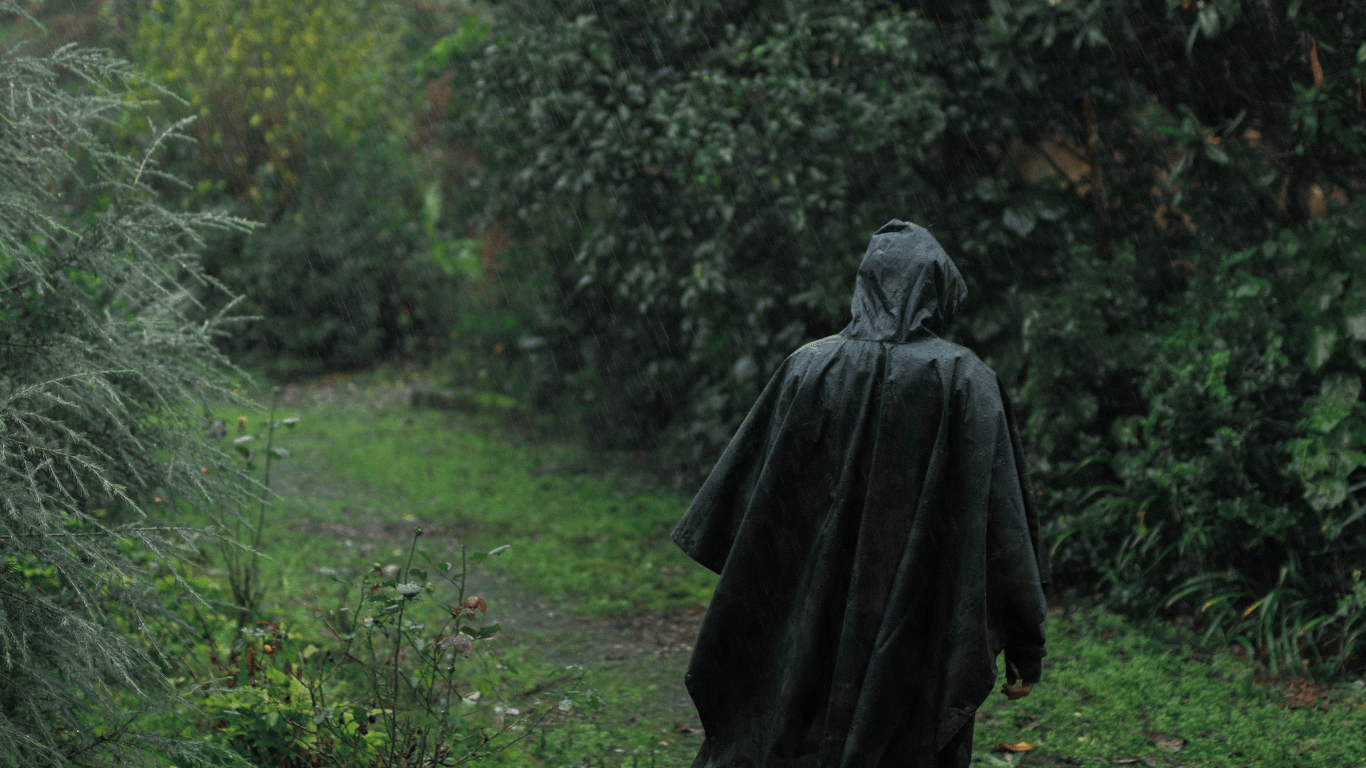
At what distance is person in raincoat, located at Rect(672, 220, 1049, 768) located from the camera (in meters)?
2.47

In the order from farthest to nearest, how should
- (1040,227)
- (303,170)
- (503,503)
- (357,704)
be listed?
(303,170) < (503,503) < (1040,227) < (357,704)

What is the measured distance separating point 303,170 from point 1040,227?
10055 millimetres

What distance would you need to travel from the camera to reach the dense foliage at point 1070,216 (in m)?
4.85

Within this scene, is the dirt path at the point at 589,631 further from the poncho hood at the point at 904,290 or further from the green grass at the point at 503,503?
the poncho hood at the point at 904,290

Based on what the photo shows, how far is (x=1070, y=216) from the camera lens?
640 cm

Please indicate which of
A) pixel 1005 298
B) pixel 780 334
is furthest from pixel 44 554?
pixel 1005 298

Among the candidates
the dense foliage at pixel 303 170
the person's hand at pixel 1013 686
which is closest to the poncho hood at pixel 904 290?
the person's hand at pixel 1013 686

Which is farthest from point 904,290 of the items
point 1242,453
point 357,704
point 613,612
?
point 613,612

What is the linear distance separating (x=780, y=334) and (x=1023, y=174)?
Answer: 221 cm

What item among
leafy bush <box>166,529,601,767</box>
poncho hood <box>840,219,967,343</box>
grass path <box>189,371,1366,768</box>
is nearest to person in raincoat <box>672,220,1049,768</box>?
poncho hood <box>840,219,967,343</box>

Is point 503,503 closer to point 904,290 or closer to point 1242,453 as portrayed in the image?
A: point 1242,453

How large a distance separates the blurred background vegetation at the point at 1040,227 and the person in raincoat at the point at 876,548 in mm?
2788

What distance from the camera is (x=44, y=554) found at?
2.82 metres

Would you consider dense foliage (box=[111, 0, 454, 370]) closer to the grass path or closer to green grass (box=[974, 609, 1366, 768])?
the grass path
